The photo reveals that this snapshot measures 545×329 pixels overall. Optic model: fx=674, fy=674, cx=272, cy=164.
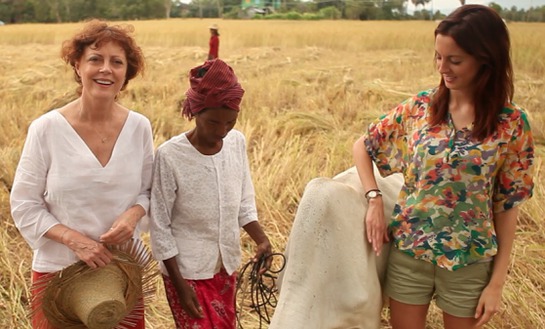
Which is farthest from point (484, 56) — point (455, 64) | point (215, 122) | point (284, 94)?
point (284, 94)

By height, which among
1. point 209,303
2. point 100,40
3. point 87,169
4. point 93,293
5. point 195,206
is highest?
point 100,40

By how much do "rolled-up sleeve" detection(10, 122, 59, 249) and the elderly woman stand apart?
34cm

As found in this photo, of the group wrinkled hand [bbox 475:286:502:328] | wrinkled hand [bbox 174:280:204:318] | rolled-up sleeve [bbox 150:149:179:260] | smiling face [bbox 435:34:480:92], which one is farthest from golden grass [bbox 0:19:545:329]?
smiling face [bbox 435:34:480:92]

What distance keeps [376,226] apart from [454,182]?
278 millimetres

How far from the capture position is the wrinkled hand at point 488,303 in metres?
2.06

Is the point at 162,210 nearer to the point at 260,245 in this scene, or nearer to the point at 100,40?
the point at 260,245

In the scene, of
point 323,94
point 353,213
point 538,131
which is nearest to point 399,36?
point 323,94

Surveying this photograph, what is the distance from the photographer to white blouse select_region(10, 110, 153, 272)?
2.05 meters

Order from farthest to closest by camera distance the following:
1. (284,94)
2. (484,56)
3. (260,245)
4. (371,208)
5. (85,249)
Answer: (284,94)
(260,245)
(371,208)
(85,249)
(484,56)

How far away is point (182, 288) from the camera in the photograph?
216 centimetres

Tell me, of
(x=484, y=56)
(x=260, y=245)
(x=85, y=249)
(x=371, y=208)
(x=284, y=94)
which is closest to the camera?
(x=484, y=56)

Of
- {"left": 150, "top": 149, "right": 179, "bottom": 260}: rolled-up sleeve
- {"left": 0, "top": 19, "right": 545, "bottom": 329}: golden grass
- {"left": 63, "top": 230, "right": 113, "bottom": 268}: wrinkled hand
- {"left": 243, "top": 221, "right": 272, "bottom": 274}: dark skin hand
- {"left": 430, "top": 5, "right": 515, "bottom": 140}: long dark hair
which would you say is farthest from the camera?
{"left": 0, "top": 19, "right": 545, "bottom": 329}: golden grass

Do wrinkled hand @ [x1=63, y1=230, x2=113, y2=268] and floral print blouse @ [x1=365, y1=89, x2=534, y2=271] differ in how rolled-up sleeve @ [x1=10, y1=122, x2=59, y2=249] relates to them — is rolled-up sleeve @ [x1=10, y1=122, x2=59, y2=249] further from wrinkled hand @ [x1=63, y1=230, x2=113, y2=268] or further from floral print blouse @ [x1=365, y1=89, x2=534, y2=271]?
floral print blouse @ [x1=365, y1=89, x2=534, y2=271]

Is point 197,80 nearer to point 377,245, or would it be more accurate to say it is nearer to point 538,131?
point 377,245
